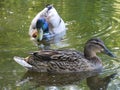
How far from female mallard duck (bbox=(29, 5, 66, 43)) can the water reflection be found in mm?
3004

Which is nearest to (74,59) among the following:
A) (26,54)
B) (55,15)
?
(26,54)

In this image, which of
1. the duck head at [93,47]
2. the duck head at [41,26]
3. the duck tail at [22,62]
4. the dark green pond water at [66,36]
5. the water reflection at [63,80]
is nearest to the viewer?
the water reflection at [63,80]

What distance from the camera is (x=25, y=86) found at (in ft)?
27.5

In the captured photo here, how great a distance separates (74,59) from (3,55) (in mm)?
1526

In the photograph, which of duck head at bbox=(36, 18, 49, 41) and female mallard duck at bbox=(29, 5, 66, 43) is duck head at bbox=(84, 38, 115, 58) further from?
duck head at bbox=(36, 18, 49, 41)

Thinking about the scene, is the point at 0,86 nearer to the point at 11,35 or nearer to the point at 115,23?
the point at 11,35

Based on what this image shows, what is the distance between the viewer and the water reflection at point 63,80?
27.8 ft

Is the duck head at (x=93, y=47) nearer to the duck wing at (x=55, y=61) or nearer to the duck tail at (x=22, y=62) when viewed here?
the duck wing at (x=55, y=61)

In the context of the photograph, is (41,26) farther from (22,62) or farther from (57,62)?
(22,62)

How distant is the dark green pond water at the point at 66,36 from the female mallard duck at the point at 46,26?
230 mm

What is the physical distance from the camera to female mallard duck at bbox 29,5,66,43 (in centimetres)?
1233

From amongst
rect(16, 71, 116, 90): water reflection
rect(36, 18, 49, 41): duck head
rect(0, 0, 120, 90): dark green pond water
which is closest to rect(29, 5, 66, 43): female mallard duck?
rect(36, 18, 49, 41): duck head

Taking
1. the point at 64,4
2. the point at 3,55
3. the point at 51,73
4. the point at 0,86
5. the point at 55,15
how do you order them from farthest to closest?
the point at 64,4
the point at 55,15
the point at 3,55
the point at 51,73
the point at 0,86

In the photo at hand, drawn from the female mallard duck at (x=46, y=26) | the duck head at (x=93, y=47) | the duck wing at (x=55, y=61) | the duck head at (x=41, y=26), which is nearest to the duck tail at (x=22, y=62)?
the duck wing at (x=55, y=61)
